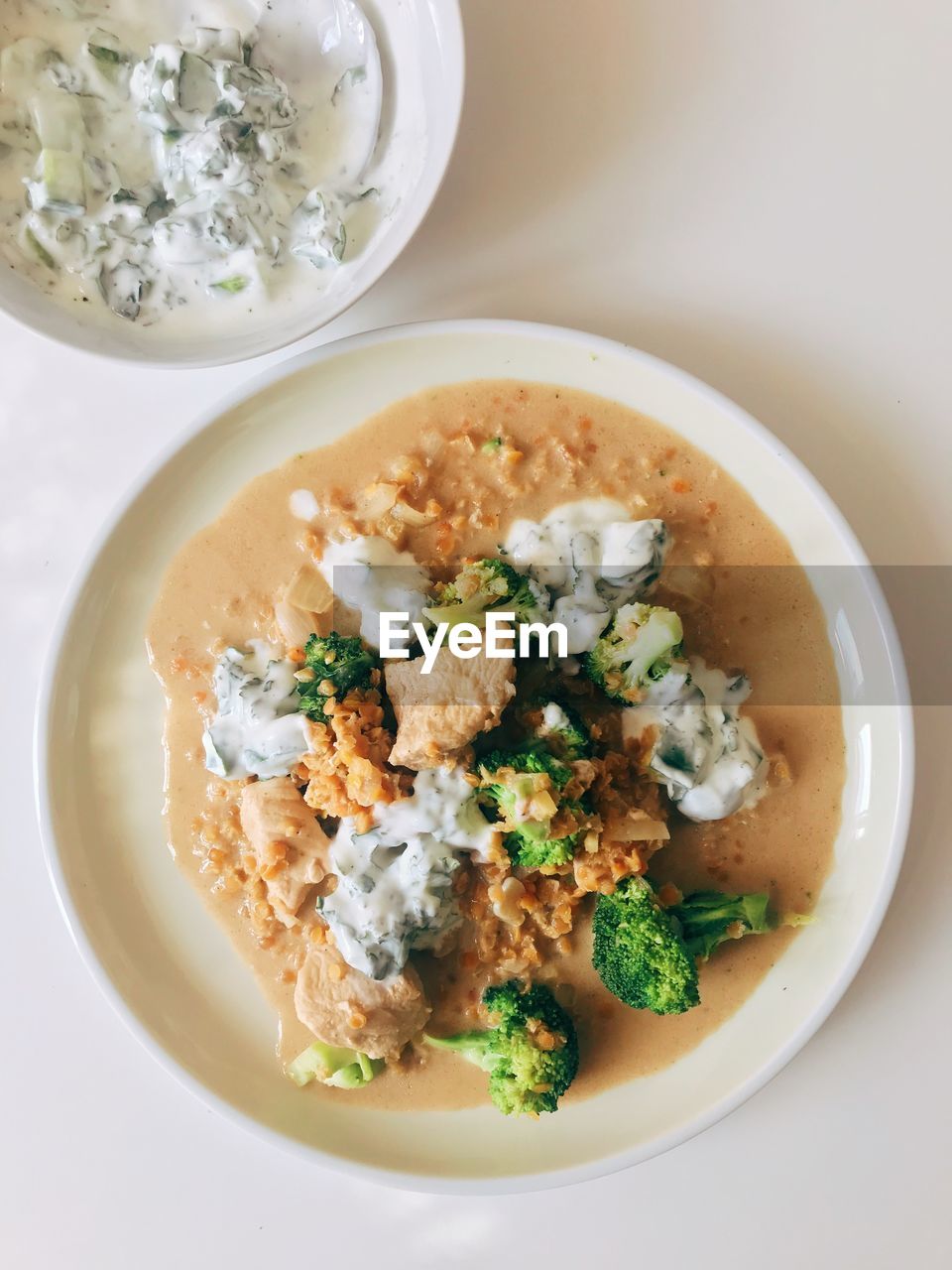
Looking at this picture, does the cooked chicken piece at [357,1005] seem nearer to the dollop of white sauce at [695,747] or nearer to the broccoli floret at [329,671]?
the broccoli floret at [329,671]

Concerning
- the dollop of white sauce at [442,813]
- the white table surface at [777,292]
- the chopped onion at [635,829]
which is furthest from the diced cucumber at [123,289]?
the chopped onion at [635,829]

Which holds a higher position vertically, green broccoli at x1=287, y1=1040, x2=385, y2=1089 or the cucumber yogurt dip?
the cucumber yogurt dip

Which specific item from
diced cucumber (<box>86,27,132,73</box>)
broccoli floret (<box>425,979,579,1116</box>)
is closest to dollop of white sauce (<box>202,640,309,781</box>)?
broccoli floret (<box>425,979,579,1116</box>)

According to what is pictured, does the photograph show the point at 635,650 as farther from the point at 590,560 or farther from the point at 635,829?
the point at 635,829

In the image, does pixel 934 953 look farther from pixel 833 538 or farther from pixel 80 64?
pixel 80 64

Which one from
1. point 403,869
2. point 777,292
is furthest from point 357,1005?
point 777,292

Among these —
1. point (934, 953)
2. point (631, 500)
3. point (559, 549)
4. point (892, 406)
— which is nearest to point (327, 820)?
point (559, 549)

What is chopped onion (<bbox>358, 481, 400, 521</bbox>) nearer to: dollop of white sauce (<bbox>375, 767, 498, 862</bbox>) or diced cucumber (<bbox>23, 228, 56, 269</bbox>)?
dollop of white sauce (<bbox>375, 767, 498, 862</bbox>)
